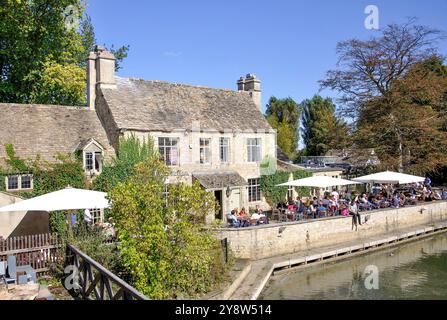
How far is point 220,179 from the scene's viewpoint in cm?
2639

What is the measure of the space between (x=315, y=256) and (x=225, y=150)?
9737mm

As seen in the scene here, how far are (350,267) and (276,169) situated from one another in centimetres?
1052

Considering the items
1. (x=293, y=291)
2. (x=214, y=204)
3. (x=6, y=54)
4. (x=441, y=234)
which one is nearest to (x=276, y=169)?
(x=441, y=234)

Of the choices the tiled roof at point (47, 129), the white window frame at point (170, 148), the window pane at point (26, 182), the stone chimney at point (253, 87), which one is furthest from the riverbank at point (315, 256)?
the stone chimney at point (253, 87)

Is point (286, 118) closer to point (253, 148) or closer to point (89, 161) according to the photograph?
point (253, 148)

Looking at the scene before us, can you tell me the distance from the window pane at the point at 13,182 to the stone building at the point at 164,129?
0.04 metres

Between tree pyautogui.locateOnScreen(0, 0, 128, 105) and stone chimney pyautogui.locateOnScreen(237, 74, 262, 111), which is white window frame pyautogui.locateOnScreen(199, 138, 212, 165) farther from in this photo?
tree pyautogui.locateOnScreen(0, 0, 128, 105)

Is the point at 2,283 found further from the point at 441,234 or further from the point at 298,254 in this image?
the point at 441,234

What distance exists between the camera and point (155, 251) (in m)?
→ 12.7

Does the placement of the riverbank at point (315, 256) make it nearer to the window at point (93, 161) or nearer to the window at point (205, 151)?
the window at point (205, 151)

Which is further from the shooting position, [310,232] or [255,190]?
[255,190]

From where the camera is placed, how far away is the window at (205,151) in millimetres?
26609

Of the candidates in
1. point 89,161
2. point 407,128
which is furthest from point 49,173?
point 407,128

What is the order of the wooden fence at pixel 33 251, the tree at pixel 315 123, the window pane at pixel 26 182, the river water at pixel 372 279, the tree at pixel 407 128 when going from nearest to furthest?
the wooden fence at pixel 33 251
the river water at pixel 372 279
the window pane at pixel 26 182
the tree at pixel 407 128
the tree at pixel 315 123
